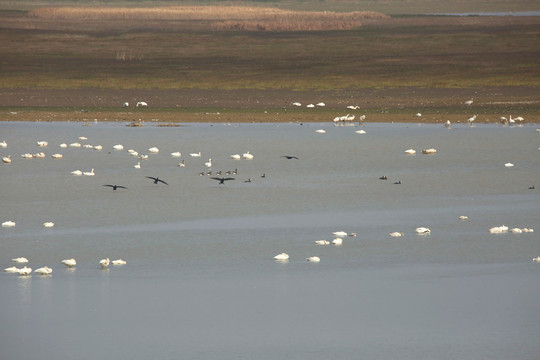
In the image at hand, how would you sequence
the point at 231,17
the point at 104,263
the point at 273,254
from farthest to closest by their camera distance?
the point at 231,17 → the point at 273,254 → the point at 104,263

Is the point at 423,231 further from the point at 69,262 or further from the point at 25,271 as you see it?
the point at 25,271

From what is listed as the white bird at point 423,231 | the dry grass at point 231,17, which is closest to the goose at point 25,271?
the white bird at point 423,231

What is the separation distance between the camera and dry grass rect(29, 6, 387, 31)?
89062 millimetres

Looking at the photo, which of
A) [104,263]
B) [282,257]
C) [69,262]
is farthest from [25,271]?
[282,257]

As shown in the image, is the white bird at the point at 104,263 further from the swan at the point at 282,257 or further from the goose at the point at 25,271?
the swan at the point at 282,257

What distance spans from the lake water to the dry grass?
5623 cm

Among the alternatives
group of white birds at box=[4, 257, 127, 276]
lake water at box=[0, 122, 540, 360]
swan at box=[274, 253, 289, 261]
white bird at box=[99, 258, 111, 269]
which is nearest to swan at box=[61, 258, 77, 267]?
A: group of white birds at box=[4, 257, 127, 276]

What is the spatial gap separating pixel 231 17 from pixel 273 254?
A: 287 ft

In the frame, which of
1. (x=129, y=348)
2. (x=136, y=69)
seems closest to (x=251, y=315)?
(x=129, y=348)

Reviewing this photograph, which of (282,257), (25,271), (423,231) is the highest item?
(423,231)

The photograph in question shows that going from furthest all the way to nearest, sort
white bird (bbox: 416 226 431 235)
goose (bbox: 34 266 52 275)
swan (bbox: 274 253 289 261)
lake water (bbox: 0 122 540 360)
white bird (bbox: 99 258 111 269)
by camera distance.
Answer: white bird (bbox: 416 226 431 235), swan (bbox: 274 253 289 261), white bird (bbox: 99 258 111 269), goose (bbox: 34 266 52 275), lake water (bbox: 0 122 540 360)

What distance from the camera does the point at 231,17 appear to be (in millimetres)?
104625

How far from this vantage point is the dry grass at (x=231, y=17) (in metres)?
89.1

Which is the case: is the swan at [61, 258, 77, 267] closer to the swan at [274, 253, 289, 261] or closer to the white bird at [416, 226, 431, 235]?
the swan at [274, 253, 289, 261]
